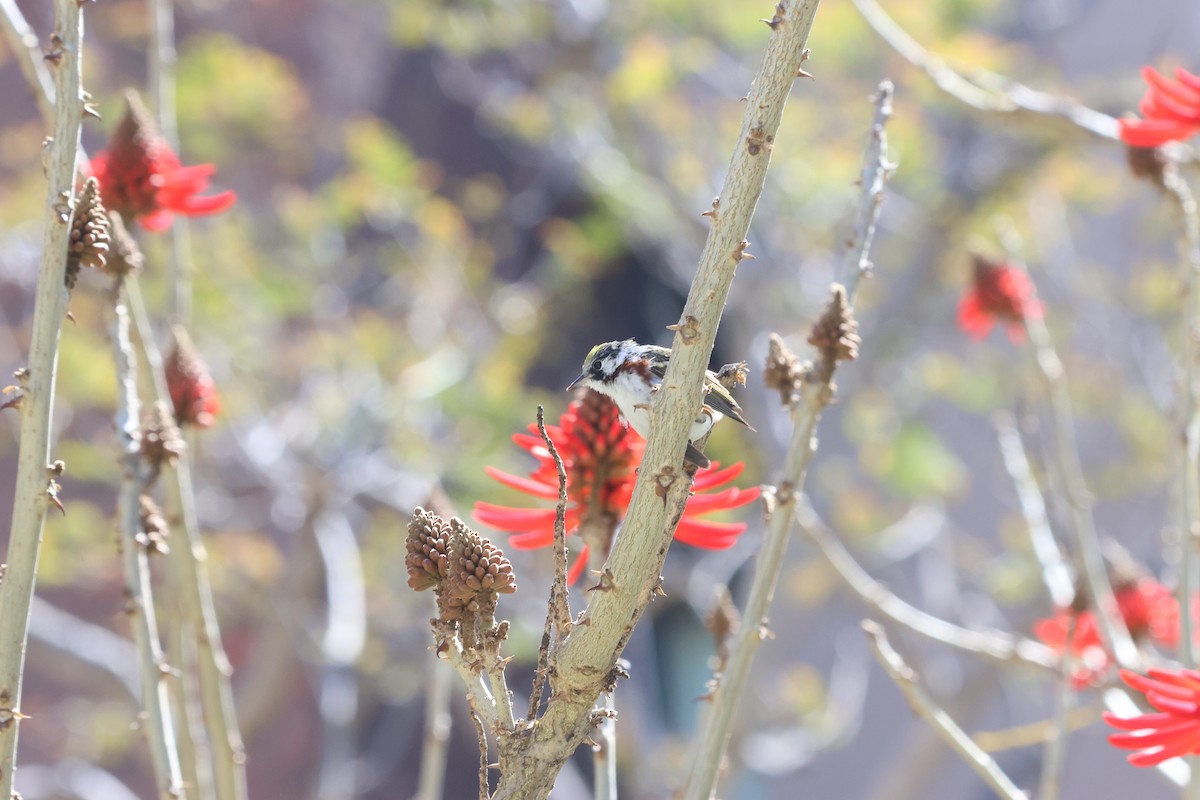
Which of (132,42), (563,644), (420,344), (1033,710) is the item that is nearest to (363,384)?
A: (420,344)

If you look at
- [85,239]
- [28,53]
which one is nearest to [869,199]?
[85,239]

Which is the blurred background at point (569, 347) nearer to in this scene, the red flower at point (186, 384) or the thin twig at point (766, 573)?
the red flower at point (186, 384)

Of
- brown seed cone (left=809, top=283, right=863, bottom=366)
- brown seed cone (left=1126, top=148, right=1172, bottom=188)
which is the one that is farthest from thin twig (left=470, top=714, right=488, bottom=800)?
brown seed cone (left=1126, top=148, right=1172, bottom=188)

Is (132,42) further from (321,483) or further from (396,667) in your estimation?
(396,667)

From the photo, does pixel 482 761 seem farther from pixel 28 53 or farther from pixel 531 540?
pixel 28 53

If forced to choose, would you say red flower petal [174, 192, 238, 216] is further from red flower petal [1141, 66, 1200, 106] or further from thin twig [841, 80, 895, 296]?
red flower petal [1141, 66, 1200, 106]

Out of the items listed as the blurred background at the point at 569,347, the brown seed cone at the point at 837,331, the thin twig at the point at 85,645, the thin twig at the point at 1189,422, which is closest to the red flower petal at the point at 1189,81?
the thin twig at the point at 1189,422
